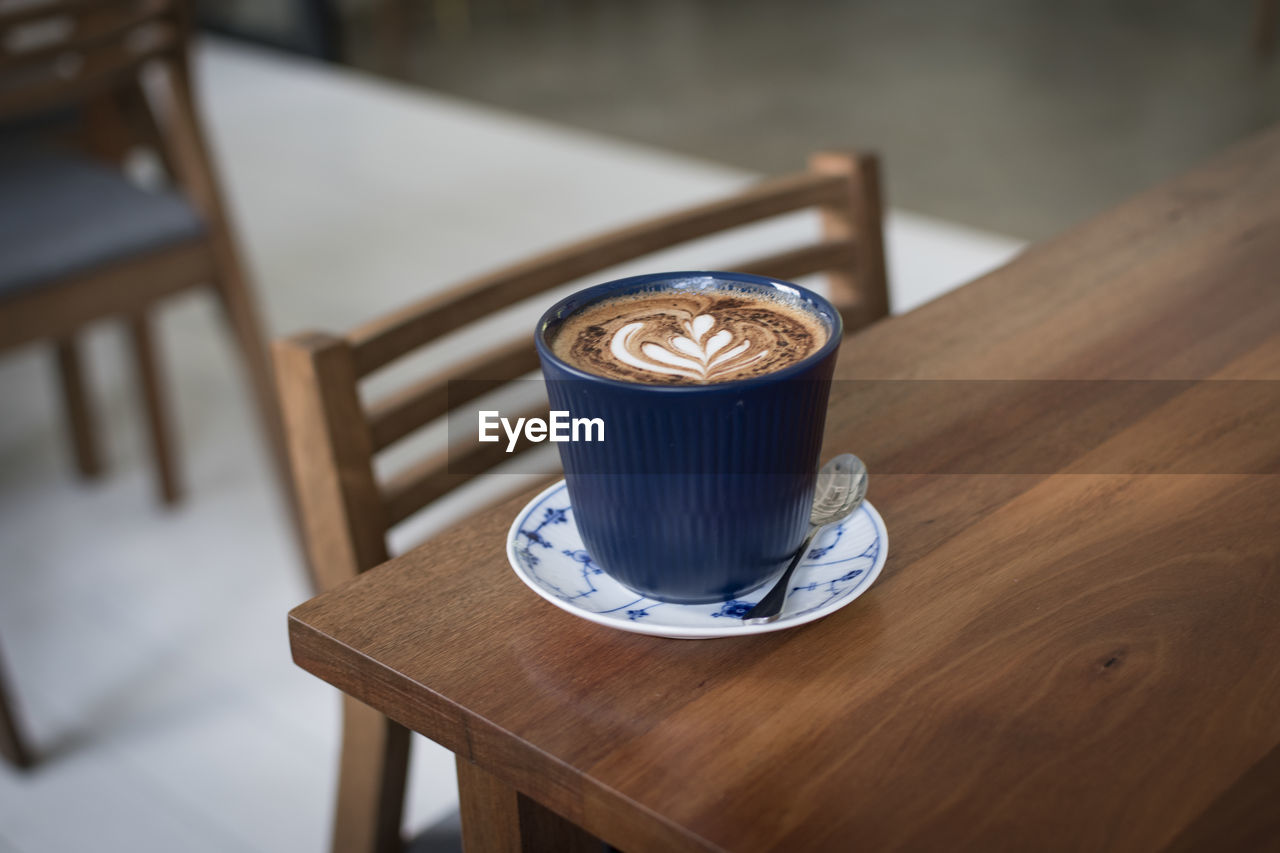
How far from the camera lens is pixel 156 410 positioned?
75.3 inches

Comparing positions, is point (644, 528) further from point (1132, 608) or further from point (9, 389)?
point (9, 389)

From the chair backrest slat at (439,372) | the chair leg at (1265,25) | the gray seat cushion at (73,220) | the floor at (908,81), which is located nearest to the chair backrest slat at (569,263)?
the chair backrest slat at (439,372)

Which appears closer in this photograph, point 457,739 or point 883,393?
point 457,739

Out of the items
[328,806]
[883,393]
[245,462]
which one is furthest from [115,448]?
[883,393]

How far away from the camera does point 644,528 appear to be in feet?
1.57

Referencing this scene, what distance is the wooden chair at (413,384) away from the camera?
27.9 inches

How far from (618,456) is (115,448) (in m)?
1.87

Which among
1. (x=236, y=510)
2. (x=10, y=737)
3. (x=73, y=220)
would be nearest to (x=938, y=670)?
(x=10, y=737)

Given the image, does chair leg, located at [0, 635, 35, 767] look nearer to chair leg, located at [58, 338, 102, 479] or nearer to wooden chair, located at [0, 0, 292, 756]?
wooden chair, located at [0, 0, 292, 756]

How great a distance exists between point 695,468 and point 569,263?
38 cm

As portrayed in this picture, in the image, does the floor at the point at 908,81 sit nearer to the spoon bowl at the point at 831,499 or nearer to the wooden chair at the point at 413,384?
the wooden chair at the point at 413,384

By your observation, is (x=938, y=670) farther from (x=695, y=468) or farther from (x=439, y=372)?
(x=439, y=372)

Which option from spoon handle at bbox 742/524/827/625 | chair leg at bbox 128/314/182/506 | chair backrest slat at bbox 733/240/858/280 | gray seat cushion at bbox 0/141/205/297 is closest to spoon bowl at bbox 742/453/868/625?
spoon handle at bbox 742/524/827/625

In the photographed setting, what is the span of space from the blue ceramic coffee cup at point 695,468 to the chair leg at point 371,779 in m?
0.35
